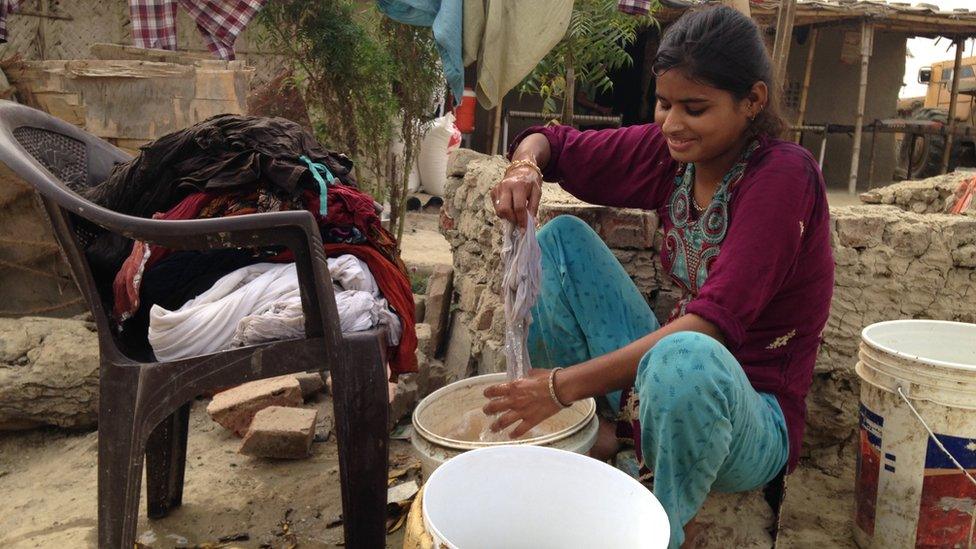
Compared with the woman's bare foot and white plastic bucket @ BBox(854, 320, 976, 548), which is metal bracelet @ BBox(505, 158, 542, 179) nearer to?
the woman's bare foot

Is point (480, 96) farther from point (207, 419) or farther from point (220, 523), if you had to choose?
point (220, 523)

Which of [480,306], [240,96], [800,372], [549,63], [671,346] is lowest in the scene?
[480,306]

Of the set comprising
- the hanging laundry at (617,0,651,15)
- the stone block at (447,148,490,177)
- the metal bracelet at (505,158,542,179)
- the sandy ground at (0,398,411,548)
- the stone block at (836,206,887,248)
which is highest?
the hanging laundry at (617,0,651,15)

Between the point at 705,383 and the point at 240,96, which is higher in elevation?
the point at 240,96

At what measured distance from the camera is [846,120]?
10867 millimetres

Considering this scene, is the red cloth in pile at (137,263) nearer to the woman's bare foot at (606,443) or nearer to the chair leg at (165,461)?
the chair leg at (165,461)

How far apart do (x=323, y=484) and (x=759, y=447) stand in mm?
1508

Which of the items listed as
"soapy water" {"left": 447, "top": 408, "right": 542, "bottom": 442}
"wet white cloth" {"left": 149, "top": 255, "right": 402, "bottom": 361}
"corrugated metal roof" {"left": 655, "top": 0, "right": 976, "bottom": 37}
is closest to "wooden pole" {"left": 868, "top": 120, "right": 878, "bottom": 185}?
"corrugated metal roof" {"left": 655, "top": 0, "right": 976, "bottom": 37}

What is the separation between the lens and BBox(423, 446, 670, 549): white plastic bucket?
1.13m

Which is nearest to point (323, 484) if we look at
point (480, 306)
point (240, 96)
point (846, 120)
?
point (480, 306)

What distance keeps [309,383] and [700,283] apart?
1852mm

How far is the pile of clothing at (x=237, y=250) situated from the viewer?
6.05 ft

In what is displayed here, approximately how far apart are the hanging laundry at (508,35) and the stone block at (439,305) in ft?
3.22

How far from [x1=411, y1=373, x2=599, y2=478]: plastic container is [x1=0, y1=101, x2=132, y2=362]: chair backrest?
76cm
